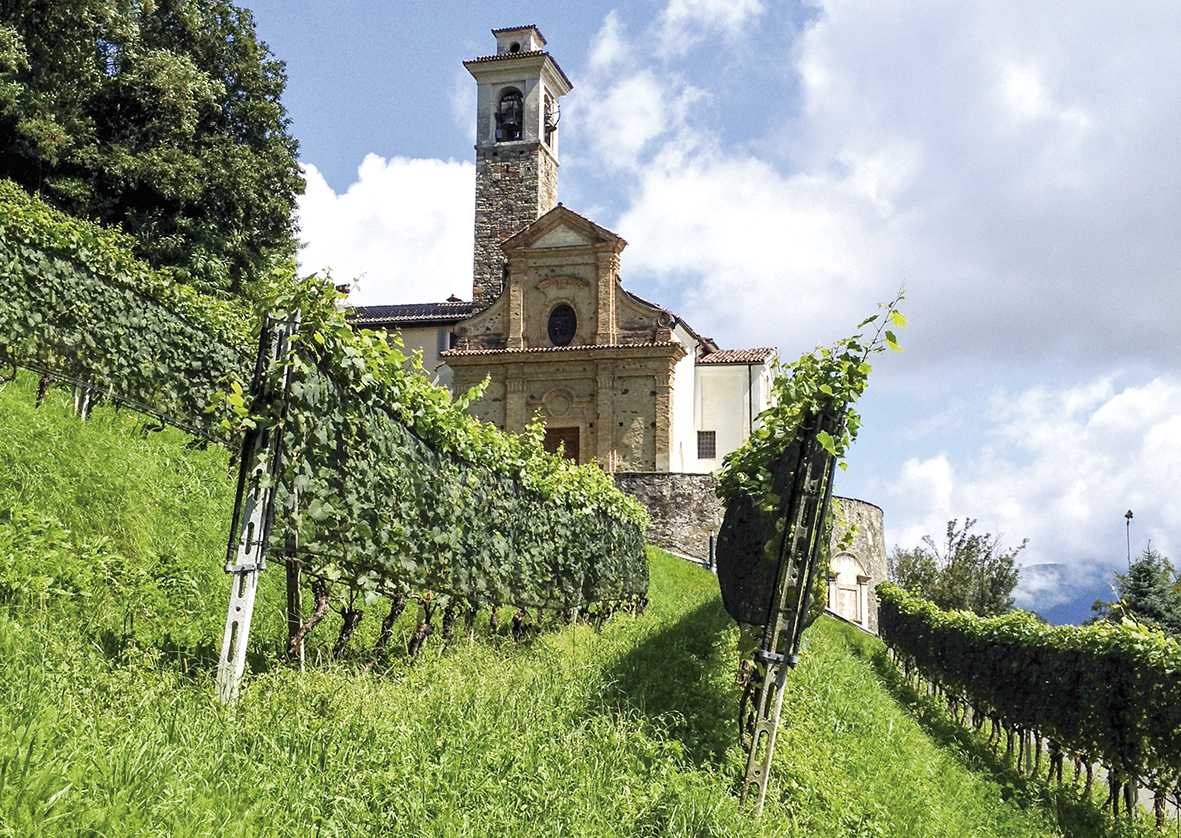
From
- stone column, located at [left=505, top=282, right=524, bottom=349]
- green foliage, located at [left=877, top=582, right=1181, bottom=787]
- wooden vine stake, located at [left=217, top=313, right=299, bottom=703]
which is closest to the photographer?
wooden vine stake, located at [left=217, top=313, right=299, bottom=703]

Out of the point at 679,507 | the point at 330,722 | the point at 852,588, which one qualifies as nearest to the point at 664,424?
the point at 679,507

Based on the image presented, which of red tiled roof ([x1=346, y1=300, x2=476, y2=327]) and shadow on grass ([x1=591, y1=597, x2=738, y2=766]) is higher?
red tiled roof ([x1=346, y1=300, x2=476, y2=327])

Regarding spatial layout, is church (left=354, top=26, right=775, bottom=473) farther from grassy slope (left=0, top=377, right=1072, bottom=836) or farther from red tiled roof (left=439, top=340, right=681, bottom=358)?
grassy slope (left=0, top=377, right=1072, bottom=836)

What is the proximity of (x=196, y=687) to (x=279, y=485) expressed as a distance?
109 cm

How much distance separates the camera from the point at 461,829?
13.1 ft

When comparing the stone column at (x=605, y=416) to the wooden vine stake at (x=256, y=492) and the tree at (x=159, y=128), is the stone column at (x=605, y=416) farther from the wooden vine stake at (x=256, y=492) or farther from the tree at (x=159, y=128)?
the wooden vine stake at (x=256, y=492)

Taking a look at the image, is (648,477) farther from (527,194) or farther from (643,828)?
(643,828)

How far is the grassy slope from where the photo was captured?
135 inches

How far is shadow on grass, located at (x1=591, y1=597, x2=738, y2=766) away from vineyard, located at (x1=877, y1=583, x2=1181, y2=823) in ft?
13.2

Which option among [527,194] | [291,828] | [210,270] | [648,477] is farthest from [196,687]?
[527,194]

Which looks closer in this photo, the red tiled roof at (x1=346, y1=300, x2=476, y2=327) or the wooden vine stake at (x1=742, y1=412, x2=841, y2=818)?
the wooden vine stake at (x1=742, y1=412, x2=841, y2=818)

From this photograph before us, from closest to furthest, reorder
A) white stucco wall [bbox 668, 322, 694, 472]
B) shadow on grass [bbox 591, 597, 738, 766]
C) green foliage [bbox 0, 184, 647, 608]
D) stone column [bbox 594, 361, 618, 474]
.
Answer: green foliage [bbox 0, 184, 647, 608] → shadow on grass [bbox 591, 597, 738, 766] → stone column [bbox 594, 361, 618, 474] → white stucco wall [bbox 668, 322, 694, 472]

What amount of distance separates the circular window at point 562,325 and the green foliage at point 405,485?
21711mm

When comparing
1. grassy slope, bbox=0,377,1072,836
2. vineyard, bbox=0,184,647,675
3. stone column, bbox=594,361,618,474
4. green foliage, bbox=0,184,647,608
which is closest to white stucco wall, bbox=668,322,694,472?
stone column, bbox=594,361,618,474
